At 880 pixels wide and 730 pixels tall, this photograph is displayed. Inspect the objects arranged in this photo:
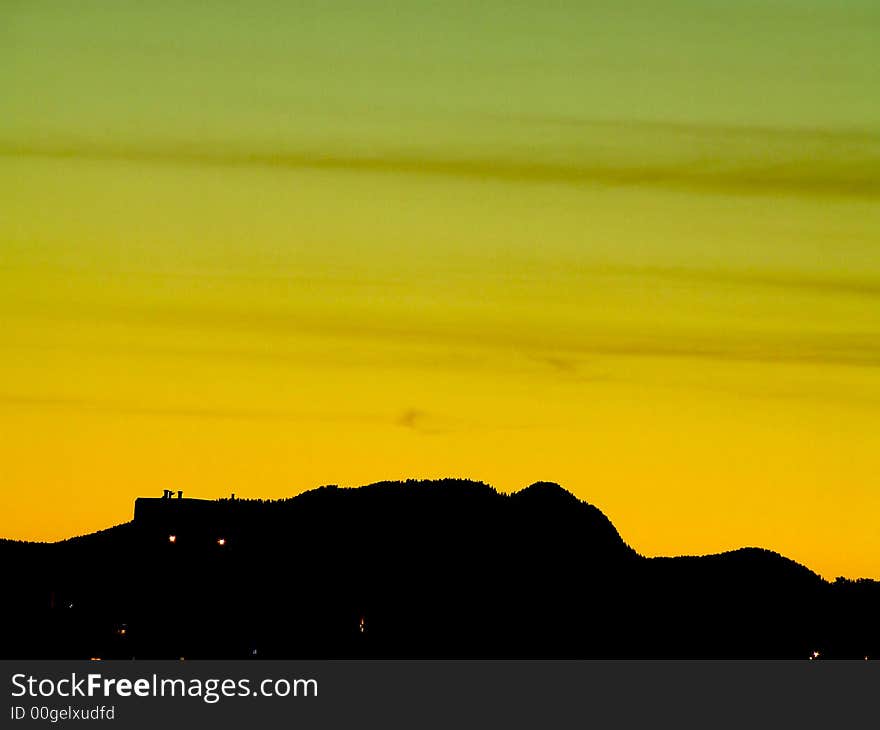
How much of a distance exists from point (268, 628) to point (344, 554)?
4377 cm

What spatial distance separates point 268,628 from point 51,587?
23.3 meters

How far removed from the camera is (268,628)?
150m

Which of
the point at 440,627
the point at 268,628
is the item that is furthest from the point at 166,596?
the point at 440,627
